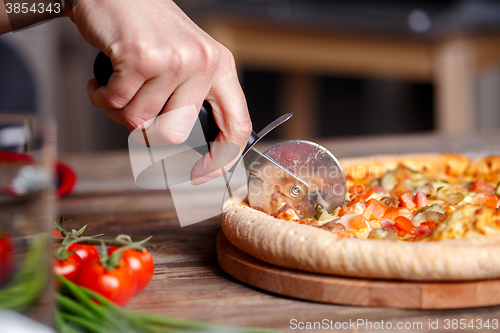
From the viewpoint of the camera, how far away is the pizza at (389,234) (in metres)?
1.01

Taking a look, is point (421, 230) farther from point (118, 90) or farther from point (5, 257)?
point (5, 257)

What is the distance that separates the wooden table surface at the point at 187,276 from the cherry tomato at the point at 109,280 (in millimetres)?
68

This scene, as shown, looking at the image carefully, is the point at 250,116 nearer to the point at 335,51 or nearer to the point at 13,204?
the point at 13,204

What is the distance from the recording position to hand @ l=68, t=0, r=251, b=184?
3.76 feet

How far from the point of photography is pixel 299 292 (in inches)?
44.4

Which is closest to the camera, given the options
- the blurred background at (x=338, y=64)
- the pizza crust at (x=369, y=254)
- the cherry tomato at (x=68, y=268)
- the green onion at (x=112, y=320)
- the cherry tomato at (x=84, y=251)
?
the green onion at (x=112, y=320)

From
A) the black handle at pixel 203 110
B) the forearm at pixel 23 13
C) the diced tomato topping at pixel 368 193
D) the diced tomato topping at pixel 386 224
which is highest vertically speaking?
the forearm at pixel 23 13

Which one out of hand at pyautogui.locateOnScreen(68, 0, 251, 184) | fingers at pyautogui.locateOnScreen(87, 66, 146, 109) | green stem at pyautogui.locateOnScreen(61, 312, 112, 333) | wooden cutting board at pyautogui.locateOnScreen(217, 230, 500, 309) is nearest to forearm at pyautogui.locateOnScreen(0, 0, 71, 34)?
hand at pyautogui.locateOnScreen(68, 0, 251, 184)

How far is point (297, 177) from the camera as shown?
58.3 inches

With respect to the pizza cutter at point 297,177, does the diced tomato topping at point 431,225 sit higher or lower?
lower

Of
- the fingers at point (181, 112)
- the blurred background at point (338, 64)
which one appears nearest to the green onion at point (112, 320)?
the fingers at point (181, 112)

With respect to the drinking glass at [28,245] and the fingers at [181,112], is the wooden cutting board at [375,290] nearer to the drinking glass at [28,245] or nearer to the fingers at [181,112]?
the fingers at [181,112]

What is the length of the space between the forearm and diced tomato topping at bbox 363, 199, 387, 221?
47.6 inches

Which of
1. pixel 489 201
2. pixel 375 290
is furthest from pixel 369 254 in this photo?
pixel 489 201
